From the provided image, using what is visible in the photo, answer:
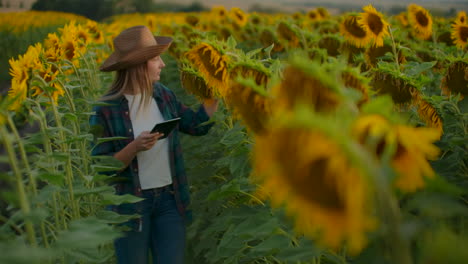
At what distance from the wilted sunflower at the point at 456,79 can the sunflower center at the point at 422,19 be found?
7.84ft

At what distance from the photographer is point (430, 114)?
2.26m

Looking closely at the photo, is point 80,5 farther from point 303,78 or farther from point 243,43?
point 303,78

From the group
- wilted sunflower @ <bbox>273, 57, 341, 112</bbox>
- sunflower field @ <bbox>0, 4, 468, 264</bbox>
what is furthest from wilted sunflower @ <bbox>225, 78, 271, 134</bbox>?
wilted sunflower @ <bbox>273, 57, 341, 112</bbox>

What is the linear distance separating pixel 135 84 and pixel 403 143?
2.12 m

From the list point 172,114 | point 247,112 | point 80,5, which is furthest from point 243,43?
point 247,112

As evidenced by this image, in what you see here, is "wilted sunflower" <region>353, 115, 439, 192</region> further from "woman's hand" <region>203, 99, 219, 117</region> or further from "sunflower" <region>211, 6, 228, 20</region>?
"sunflower" <region>211, 6, 228, 20</region>

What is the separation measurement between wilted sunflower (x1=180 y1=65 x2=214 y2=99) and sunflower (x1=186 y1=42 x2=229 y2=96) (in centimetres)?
24

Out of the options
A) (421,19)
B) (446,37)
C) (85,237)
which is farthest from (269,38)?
(85,237)

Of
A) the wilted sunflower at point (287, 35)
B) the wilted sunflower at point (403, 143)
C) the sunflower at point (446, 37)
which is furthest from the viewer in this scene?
the sunflower at point (446, 37)

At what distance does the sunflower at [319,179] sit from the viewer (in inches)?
34.2

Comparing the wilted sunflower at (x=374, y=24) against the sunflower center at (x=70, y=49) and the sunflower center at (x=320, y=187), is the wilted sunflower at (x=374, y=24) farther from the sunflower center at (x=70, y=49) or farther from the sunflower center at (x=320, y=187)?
the sunflower center at (x=320, y=187)

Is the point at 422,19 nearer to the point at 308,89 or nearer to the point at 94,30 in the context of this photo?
the point at 94,30

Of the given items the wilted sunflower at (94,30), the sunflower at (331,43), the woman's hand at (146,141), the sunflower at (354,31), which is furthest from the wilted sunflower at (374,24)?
the wilted sunflower at (94,30)

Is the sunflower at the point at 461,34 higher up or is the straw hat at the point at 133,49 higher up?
the straw hat at the point at 133,49
